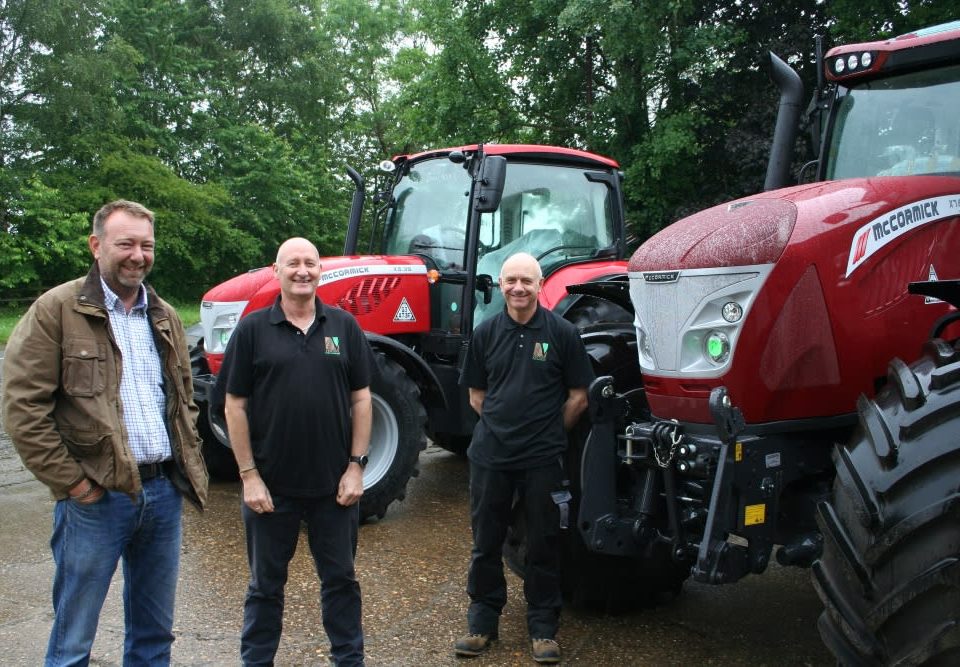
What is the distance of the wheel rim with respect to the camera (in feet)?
19.3

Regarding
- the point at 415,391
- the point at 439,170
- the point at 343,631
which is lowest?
the point at 343,631

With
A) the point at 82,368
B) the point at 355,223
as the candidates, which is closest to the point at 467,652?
the point at 82,368

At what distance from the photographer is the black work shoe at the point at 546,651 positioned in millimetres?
3814

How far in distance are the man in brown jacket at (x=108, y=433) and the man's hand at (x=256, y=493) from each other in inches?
6.2

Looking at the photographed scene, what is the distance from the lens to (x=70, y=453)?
293 cm

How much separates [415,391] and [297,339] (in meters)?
2.59

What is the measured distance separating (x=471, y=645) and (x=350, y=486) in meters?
0.99

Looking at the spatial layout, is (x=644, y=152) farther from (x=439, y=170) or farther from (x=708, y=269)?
(x=708, y=269)

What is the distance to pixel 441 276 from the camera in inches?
254

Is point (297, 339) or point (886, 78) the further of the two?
point (886, 78)

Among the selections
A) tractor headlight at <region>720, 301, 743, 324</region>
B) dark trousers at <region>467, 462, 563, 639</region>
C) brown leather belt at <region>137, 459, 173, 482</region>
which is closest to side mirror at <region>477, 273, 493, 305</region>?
dark trousers at <region>467, 462, 563, 639</region>

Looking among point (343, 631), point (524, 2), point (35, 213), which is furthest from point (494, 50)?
point (343, 631)

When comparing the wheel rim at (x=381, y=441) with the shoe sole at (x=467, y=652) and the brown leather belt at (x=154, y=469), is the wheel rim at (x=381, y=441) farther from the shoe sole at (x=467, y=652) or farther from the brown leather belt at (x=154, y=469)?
the brown leather belt at (x=154, y=469)

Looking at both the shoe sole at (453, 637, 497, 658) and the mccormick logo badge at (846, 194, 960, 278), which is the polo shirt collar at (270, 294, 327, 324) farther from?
the mccormick logo badge at (846, 194, 960, 278)
